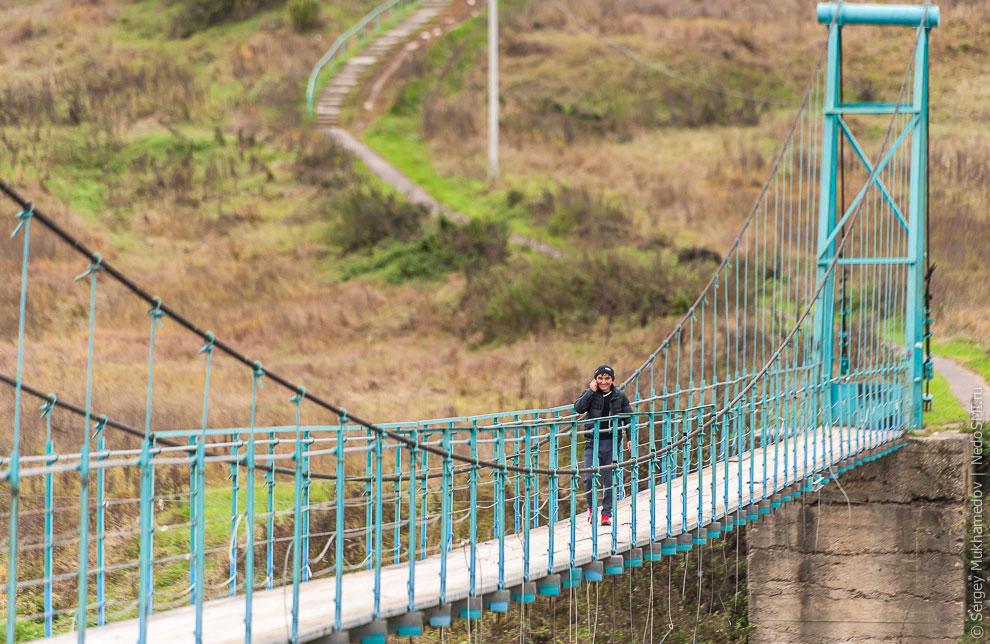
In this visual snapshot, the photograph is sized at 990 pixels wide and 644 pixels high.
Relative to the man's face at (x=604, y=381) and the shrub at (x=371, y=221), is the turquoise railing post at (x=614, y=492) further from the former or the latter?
the shrub at (x=371, y=221)

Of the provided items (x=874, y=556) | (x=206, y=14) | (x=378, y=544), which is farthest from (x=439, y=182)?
(x=378, y=544)

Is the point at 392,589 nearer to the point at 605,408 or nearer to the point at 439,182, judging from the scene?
the point at 605,408

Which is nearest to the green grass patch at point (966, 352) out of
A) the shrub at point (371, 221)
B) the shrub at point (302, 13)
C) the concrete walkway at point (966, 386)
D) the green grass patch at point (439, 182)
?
the concrete walkway at point (966, 386)

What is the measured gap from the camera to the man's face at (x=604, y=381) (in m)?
8.10

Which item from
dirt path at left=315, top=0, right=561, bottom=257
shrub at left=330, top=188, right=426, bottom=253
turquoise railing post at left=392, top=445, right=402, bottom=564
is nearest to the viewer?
turquoise railing post at left=392, top=445, right=402, bottom=564

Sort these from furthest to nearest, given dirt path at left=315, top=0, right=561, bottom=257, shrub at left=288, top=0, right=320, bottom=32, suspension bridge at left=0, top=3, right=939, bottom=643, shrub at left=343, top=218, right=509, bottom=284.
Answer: shrub at left=288, top=0, right=320, bottom=32, dirt path at left=315, top=0, right=561, bottom=257, shrub at left=343, top=218, right=509, bottom=284, suspension bridge at left=0, top=3, right=939, bottom=643

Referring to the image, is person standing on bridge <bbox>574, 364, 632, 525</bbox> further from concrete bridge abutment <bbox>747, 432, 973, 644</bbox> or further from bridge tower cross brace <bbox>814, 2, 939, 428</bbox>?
concrete bridge abutment <bbox>747, 432, 973, 644</bbox>

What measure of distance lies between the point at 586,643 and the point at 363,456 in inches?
111

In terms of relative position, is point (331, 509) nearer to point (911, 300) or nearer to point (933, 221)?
point (911, 300)

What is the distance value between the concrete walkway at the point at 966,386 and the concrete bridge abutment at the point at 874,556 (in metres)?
0.81

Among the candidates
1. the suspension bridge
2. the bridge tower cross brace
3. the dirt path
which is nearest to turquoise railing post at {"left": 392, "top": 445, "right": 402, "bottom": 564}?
the suspension bridge

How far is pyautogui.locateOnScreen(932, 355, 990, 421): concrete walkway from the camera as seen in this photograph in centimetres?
1181

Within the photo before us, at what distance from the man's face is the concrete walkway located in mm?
4956

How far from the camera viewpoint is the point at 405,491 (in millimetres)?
9344
